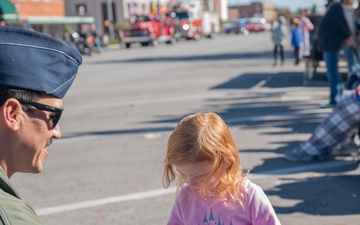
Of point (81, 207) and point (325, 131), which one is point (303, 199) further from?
point (81, 207)

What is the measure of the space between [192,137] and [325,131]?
5049 mm

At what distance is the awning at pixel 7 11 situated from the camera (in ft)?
137

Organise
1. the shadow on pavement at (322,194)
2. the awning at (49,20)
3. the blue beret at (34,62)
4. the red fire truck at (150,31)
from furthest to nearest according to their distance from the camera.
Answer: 1. the awning at (49,20)
2. the red fire truck at (150,31)
3. the shadow on pavement at (322,194)
4. the blue beret at (34,62)

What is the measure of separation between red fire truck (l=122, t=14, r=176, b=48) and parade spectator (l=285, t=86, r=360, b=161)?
139 ft

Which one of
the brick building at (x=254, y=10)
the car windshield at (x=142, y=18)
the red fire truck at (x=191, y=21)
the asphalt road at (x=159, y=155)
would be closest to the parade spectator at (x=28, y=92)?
the asphalt road at (x=159, y=155)

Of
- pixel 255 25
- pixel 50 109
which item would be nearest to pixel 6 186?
pixel 50 109

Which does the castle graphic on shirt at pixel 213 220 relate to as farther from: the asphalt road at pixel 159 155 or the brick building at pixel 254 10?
the brick building at pixel 254 10

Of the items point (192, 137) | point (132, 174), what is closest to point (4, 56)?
point (192, 137)

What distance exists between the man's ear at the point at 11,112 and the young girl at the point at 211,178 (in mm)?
1129

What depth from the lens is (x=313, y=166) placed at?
7875mm

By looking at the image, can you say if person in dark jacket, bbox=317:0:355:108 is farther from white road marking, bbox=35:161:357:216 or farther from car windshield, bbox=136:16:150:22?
car windshield, bbox=136:16:150:22

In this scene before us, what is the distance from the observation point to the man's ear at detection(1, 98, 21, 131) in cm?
216

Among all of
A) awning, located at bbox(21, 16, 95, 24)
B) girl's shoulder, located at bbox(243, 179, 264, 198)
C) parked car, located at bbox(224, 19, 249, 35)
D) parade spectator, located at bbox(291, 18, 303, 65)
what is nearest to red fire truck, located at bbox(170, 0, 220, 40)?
awning, located at bbox(21, 16, 95, 24)

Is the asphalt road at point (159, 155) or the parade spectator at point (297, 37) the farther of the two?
the parade spectator at point (297, 37)
